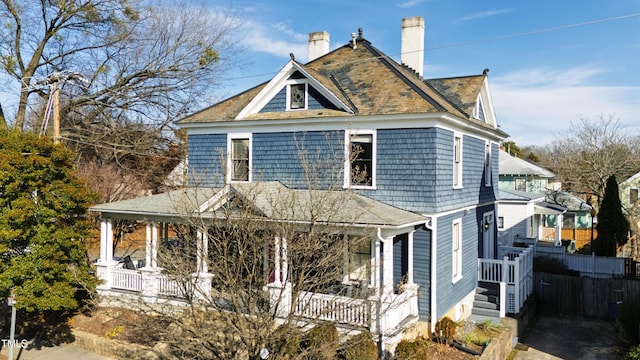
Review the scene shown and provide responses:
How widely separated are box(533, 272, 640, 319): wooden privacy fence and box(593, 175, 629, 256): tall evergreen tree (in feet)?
27.0

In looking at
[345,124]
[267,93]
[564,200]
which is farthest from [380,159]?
[564,200]

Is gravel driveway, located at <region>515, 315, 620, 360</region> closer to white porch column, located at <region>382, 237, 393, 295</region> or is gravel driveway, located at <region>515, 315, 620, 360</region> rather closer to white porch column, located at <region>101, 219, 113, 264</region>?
white porch column, located at <region>382, 237, 393, 295</region>

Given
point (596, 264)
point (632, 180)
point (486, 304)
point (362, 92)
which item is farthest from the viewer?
point (632, 180)

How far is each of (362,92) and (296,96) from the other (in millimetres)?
2044

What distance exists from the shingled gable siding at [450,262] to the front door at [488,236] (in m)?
1.13

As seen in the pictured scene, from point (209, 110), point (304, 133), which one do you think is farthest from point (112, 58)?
point (304, 133)

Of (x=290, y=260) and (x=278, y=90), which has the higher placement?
(x=278, y=90)

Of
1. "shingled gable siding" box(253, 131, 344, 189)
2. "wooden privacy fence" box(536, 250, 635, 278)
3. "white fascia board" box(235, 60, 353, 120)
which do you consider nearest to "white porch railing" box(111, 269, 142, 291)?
"shingled gable siding" box(253, 131, 344, 189)

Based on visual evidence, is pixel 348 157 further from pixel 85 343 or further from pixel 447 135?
pixel 85 343

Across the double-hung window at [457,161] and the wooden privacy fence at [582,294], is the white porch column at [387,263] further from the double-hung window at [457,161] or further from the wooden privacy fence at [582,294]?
the wooden privacy fence at [582,294]

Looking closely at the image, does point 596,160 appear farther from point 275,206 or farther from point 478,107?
point 275,206

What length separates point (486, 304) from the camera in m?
15.4

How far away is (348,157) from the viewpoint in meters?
13.3

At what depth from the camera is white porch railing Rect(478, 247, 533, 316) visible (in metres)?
14.9
